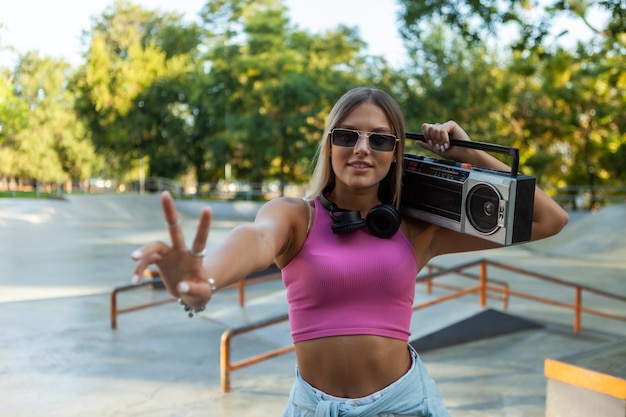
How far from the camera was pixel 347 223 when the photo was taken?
1814 mm

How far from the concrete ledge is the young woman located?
2668 mm

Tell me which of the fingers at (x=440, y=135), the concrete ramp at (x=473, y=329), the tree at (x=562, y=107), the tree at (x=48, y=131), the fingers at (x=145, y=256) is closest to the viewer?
the fingers at (x=145, y=256)

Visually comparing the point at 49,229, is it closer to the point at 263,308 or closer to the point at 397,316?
the point at 263,308

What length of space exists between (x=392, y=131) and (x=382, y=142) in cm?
6

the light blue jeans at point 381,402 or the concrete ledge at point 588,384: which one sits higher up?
the light blue jeans at point 381,402

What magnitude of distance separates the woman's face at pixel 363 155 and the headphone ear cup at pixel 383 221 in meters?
0.08

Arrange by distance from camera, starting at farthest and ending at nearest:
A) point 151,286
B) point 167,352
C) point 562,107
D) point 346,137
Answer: point 562,107 → point 151,286 → point 167,352 → point 346,137

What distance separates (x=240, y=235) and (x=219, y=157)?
109 ft

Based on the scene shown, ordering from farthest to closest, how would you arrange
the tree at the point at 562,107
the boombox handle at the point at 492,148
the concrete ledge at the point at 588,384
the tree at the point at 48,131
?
the tree at the point at 48,131
the tree at the point at 562,107
the concrete ledge at the point at 588,384
the boombox handle at the point at 492,148

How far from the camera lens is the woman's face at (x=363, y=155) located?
186cm

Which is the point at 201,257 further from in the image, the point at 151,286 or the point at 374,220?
the point at 151,286

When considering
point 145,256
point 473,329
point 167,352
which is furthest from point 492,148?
point 473,329

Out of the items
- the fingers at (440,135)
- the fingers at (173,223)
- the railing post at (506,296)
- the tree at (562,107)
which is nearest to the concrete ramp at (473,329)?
the railing post at (506,296)

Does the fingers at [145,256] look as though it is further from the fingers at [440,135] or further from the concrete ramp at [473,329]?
the concrete ramp at [473,329]
